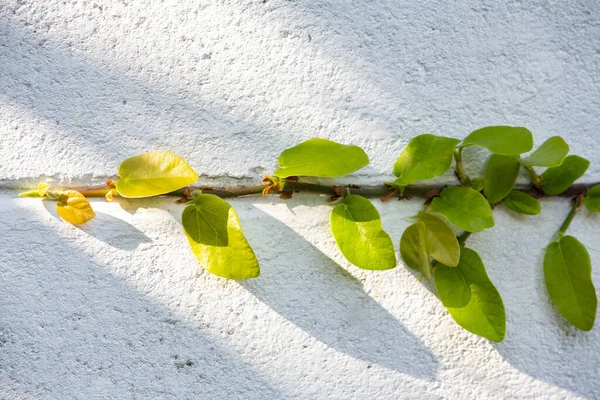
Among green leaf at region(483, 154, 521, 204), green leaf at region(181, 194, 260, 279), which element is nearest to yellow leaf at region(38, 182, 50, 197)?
green leaf at region(181, 194, 260, 279)

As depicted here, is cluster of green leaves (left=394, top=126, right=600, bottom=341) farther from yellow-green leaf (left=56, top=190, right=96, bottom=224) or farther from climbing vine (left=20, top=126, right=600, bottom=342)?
yellow-green leaf (left=56, top=190, right=96, bottom=224)

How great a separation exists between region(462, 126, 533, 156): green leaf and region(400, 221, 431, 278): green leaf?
0.36ft

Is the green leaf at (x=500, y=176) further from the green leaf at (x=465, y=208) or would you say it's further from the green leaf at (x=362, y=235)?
the green leaf at (x=362, y=235)

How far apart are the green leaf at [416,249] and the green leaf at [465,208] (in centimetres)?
4

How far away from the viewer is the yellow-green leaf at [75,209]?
538mm

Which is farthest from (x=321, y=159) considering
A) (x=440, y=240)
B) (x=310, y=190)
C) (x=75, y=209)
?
(x=75, y=209)

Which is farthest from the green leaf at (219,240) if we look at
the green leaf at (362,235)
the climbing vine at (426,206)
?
the green leaf at (362,235)

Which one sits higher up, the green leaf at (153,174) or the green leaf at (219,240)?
the green leaf at (153,174)

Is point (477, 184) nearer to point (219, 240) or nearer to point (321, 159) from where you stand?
point (321, 159)

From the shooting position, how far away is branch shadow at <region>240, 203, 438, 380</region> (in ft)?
1.87

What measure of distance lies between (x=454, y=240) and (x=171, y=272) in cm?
32

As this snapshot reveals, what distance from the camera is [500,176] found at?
0.57 meters

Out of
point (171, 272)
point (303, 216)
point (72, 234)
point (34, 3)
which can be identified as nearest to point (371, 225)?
point (303, 216)

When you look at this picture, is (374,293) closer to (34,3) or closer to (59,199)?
(59,199)
